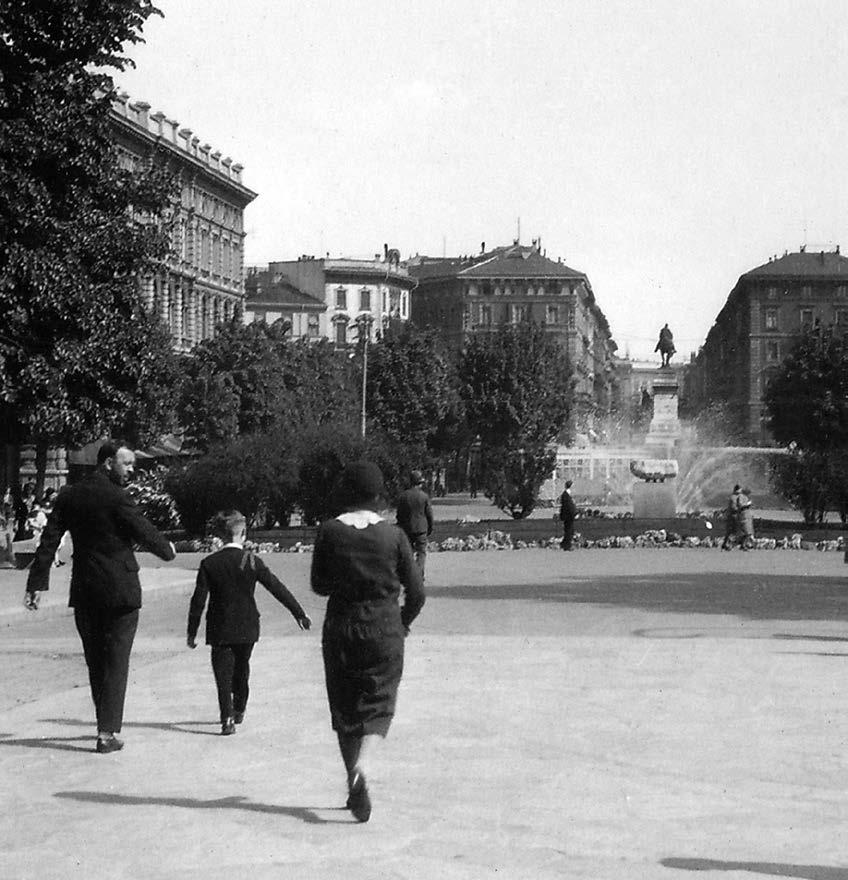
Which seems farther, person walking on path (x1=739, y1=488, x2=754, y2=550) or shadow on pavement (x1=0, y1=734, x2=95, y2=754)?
person walking on path (x1=739, y1=488, x2=754, y2=550)

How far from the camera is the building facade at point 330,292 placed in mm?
141125

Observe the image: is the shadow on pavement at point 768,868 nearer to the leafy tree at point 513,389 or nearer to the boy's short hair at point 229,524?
the boy's short hair at point 229,524

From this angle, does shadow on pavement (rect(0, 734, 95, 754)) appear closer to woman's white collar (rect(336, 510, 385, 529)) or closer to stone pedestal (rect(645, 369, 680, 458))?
woman's white collar (rect(336, 510, 385, 529))

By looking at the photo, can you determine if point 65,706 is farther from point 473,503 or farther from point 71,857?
point 473,503

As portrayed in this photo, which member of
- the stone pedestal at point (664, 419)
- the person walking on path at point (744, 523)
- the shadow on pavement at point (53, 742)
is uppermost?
the stone pedestal at point (664, 419)

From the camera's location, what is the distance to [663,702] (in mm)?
12156

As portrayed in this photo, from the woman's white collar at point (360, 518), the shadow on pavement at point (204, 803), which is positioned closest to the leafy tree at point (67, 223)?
the shadow on pavement at point (204, 803)

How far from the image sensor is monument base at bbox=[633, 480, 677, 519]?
5094 centimetres

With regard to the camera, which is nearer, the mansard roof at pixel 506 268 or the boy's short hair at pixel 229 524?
the boy's short hair at pixel 229 524

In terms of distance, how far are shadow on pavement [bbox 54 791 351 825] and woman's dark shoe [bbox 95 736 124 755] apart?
1.23 metres

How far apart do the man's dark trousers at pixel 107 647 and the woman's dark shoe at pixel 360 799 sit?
261cm

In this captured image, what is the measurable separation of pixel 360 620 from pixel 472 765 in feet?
5.87

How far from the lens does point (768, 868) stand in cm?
702

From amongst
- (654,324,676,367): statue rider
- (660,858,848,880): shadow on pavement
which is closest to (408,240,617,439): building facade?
(654,324,676,367): statue rider
